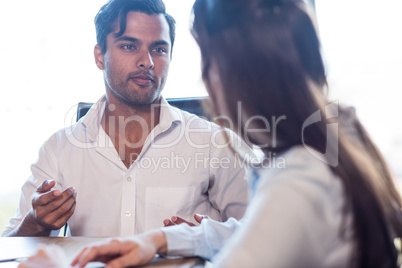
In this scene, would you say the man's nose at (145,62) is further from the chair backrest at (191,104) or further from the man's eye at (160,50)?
the chair backrest at (191,104)

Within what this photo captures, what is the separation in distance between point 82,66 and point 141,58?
0.90 metres

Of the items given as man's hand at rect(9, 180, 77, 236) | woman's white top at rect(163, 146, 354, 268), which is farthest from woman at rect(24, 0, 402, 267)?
man's hand at rect(9, 180, 77, 236)

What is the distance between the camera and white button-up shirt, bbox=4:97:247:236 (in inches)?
65.1

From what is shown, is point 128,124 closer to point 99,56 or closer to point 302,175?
point 99,56

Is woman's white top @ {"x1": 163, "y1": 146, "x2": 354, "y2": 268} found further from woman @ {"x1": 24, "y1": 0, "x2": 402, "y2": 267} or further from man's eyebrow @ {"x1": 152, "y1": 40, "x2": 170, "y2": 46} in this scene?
man's eyebrow @ {"x1": 152, "y1": 40, "x2": 170, "y2": 46}

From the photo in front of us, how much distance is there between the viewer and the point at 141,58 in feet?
6.16

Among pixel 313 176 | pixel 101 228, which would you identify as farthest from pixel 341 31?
pixel 313 176

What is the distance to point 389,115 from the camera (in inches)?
83.5

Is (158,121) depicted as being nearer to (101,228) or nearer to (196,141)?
(196,141)

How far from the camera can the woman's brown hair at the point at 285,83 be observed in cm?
66

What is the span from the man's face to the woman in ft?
3.50

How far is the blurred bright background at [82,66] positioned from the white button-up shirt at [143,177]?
41cm

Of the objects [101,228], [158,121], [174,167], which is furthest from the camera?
[158,121]

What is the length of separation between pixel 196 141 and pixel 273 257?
127 cm
